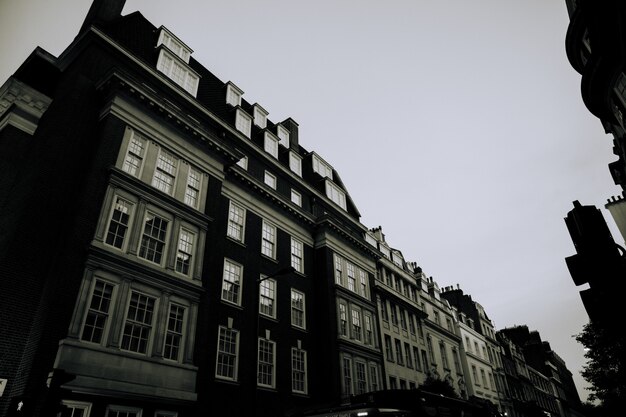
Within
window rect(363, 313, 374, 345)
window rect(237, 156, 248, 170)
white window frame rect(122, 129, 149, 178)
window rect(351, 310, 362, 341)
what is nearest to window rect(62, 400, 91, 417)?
white window frame rect(122, 129, 149, 178)

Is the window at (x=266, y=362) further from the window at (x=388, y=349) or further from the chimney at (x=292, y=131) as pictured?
the chimney at (x=292, y=131)

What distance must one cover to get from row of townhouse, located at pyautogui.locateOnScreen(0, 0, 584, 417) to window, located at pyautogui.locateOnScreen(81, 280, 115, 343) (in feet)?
0.17

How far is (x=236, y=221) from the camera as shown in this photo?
24547mm

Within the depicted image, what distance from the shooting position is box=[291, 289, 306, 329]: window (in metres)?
26.1

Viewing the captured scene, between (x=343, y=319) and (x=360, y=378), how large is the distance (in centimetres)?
428

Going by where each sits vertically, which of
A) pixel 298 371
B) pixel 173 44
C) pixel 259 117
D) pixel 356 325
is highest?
pixel 173 44

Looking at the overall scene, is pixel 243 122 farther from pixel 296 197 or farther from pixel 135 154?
pixel 135 154

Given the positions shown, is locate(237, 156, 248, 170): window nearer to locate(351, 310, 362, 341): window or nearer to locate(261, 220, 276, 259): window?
locate(261, 220, 276, 259): window

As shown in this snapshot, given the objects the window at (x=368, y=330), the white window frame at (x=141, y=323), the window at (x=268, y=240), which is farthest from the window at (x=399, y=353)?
the white window frame at (x=141, y=323)

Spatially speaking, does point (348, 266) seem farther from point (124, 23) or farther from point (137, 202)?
point (124, 23)

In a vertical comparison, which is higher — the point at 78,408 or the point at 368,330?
the point at 368,330

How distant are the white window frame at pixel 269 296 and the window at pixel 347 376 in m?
6.80

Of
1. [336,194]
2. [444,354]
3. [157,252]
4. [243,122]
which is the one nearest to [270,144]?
[243,122]

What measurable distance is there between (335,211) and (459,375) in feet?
90.1
